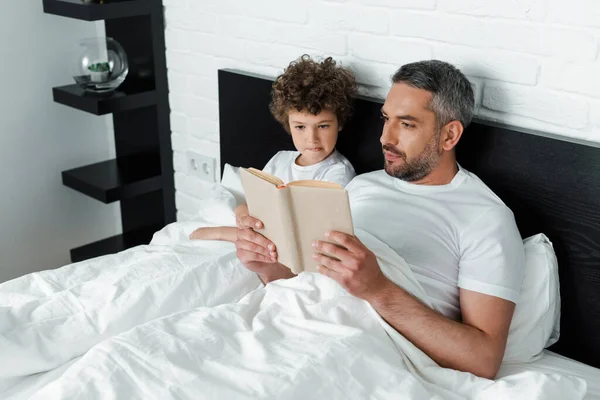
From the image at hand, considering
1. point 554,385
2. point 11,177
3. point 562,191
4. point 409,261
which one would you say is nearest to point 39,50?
point 11,177

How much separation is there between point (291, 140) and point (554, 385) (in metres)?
1.08

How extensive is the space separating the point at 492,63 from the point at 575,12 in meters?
0.22

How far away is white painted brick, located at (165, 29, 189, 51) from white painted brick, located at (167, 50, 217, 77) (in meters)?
0.02

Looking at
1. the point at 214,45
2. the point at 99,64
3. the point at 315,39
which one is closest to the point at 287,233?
the point at 315,39

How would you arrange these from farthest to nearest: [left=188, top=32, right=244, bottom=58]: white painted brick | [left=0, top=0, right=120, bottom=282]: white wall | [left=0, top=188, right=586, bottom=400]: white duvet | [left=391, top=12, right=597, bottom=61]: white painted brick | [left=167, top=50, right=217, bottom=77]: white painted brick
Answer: [left=0, top=0, right=120, bottom=282]: white wall → [left=167, top=50, right=217, bottom=77]: white painted brick → [left=188, top=32, right=244, bottom=58]: white painted brick → [left=391, top=12, right=597, bottom=61]: white painted brick → [left=0, top=188, right=586, bottom=400]: white duvet

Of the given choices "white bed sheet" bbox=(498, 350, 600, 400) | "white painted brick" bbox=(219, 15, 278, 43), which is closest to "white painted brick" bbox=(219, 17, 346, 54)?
"white painted brick" bbox=(219, 15, 278, 43)

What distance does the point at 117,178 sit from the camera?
265 centimetres

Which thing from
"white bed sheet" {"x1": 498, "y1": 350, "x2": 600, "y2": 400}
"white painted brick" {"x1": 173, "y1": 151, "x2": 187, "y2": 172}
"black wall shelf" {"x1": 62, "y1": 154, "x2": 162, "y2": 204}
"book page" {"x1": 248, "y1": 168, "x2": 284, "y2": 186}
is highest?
"book page" {"x1": 248, "y1": 168, "x2": 284, "y2": 186}

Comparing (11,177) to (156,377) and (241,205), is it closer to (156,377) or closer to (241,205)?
(241,205)

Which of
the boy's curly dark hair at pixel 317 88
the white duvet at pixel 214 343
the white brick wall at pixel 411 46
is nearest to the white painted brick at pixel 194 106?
the white brick wall at pixel 411 46

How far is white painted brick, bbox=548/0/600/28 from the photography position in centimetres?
151

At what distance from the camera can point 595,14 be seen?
1505 millimetres

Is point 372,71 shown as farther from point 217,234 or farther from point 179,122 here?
point 179,122

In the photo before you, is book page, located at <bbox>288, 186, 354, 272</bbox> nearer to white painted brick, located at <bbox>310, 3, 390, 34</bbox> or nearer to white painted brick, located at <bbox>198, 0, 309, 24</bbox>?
white painted brick, located at <bbox>310, 3, 390, 34</bbox>
